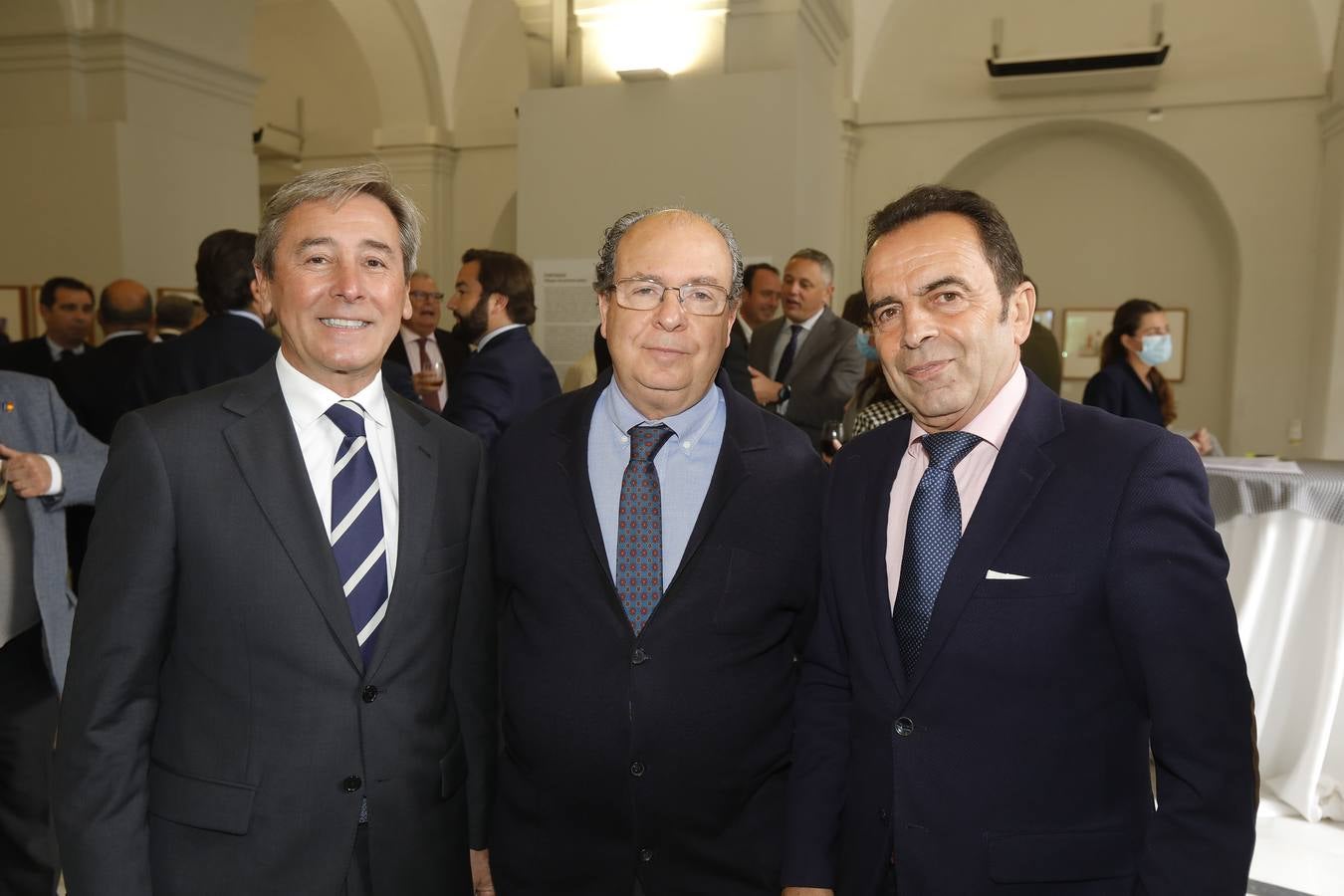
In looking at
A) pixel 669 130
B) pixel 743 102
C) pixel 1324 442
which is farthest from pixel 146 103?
pixel 1324 442

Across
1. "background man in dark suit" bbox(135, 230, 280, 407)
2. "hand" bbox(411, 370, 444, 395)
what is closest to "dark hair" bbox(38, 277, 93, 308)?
"hand" bbox(411, 370, 444, 395)

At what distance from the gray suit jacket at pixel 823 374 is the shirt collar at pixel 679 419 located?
9.19ft

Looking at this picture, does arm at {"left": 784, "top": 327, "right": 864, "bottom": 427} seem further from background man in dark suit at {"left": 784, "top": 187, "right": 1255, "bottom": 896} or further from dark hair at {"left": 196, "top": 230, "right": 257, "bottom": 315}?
background man in dark suit at {"left": 784, "top": 187, "right": 1255, "bottom": 896}

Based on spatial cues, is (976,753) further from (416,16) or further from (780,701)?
(416,16)

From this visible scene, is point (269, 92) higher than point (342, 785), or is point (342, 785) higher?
point (269, 92)

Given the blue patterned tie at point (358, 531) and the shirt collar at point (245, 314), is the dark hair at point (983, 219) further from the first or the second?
the shirt collar at point (245, 314)

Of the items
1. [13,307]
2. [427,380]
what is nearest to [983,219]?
[427,380]

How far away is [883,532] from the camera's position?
5.36ft

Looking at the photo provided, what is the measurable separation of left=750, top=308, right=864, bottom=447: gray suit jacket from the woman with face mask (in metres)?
1.22

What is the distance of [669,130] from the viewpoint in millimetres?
6207

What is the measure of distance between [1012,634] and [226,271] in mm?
2933

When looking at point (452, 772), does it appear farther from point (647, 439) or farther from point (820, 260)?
point (820, 260)

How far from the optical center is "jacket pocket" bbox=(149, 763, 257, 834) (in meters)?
1.46

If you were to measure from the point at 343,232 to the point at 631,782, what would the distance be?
1142 millimetres
